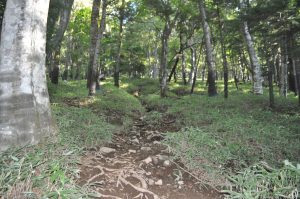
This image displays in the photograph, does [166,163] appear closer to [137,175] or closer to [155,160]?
[155,160]

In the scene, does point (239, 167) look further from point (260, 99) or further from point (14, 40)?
point (260, 99)

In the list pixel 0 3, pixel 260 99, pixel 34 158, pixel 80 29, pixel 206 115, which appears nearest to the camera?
pixel 34 158

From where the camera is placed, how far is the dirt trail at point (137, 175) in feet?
11.1

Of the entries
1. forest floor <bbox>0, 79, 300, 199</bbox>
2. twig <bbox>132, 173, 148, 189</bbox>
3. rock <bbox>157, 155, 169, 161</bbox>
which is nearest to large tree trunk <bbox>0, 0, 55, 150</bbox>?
forest floor <bbox>0, 79, 300, 199</bbox>

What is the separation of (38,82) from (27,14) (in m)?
1.02

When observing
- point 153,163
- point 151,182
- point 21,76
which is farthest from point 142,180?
point 21,76

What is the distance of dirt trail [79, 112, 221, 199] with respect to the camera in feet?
11.1

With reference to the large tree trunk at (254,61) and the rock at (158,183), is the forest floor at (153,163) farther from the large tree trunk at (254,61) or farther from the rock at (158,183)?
the large tree trunk at (254,61)

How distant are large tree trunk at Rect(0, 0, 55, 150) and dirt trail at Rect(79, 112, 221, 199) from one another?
0.99 metres

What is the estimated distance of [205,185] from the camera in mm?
3688

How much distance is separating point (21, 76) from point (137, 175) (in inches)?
88.6

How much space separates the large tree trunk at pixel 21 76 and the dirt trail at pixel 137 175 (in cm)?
99

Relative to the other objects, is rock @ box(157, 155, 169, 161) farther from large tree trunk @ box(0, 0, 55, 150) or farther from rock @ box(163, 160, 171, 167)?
large tree trunk @ box(0, 0, 55, 150)

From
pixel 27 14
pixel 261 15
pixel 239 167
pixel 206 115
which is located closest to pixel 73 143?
pixel 27 14
